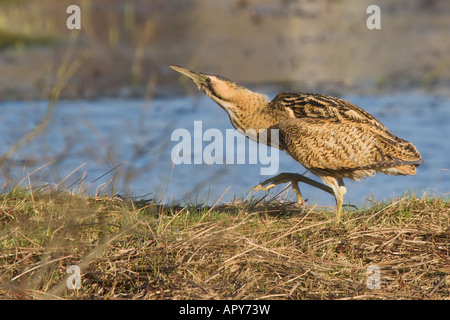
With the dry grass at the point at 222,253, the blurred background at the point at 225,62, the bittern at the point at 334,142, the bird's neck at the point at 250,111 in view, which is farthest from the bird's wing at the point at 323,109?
the blurred background at the point at 225,62

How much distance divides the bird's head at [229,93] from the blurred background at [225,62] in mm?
1889

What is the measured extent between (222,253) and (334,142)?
1.46m

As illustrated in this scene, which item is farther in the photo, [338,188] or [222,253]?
[338,188]

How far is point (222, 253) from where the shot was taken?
13.0 ft

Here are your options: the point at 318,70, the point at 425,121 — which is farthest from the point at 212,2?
the point at 425,121

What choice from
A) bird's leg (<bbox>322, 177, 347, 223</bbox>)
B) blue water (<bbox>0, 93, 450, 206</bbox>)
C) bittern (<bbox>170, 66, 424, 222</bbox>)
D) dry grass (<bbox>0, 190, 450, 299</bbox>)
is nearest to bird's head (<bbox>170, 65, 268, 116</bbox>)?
bittern (<bbox>170, 66, 424, 222</bbox>)

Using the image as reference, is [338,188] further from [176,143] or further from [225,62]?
[225,62]

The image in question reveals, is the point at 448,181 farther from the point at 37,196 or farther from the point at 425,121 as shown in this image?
the point at 37,196

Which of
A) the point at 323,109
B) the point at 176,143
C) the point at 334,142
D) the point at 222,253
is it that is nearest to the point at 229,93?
the point at 323,109

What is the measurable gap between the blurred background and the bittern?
2099 mm

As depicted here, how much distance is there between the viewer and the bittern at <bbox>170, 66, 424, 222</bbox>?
5.00m

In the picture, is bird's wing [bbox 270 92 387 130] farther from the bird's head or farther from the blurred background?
the blurred background

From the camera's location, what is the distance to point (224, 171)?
382cm
